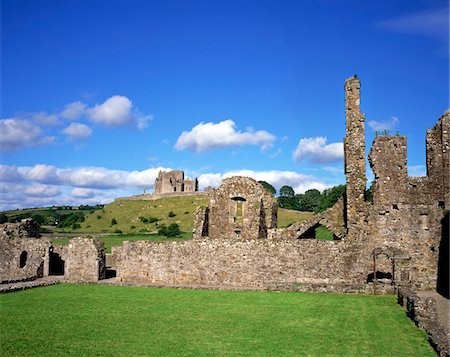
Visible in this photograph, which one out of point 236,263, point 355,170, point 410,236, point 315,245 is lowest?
point 236,263

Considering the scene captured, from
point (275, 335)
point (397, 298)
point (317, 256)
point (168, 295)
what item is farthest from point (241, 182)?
point (275, 335)

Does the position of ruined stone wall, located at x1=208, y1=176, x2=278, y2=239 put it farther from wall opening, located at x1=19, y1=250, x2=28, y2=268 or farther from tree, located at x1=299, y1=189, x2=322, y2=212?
tree, located at x1=299, y1=189, x2=322, y2=212

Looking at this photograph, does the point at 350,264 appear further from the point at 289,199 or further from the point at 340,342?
the point at 289,199

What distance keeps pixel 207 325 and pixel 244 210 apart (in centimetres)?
Result: 1742

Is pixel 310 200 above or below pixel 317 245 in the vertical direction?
above

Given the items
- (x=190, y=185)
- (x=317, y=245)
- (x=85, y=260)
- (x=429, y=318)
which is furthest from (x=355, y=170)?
(x=190, y=185)

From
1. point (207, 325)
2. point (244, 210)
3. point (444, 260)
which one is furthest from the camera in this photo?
point (244, 210)

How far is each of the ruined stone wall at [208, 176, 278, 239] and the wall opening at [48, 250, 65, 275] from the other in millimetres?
9802

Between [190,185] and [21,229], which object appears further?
[190,185]

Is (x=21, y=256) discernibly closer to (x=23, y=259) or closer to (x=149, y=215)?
(x=23, y=259)

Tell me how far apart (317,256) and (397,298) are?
4.88 metres

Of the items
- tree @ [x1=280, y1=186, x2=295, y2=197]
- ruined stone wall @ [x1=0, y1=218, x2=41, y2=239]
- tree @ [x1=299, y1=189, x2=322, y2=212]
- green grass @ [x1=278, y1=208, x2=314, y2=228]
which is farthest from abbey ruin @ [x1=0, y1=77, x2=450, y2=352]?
tree @ [x1=280, y1=186, x2=295, y2=197]

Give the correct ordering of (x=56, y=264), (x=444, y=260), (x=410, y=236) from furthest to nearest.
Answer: (x=56, y=264), (x=410, y=236), (x=444, y=260)

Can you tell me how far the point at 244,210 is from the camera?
32.6 m
